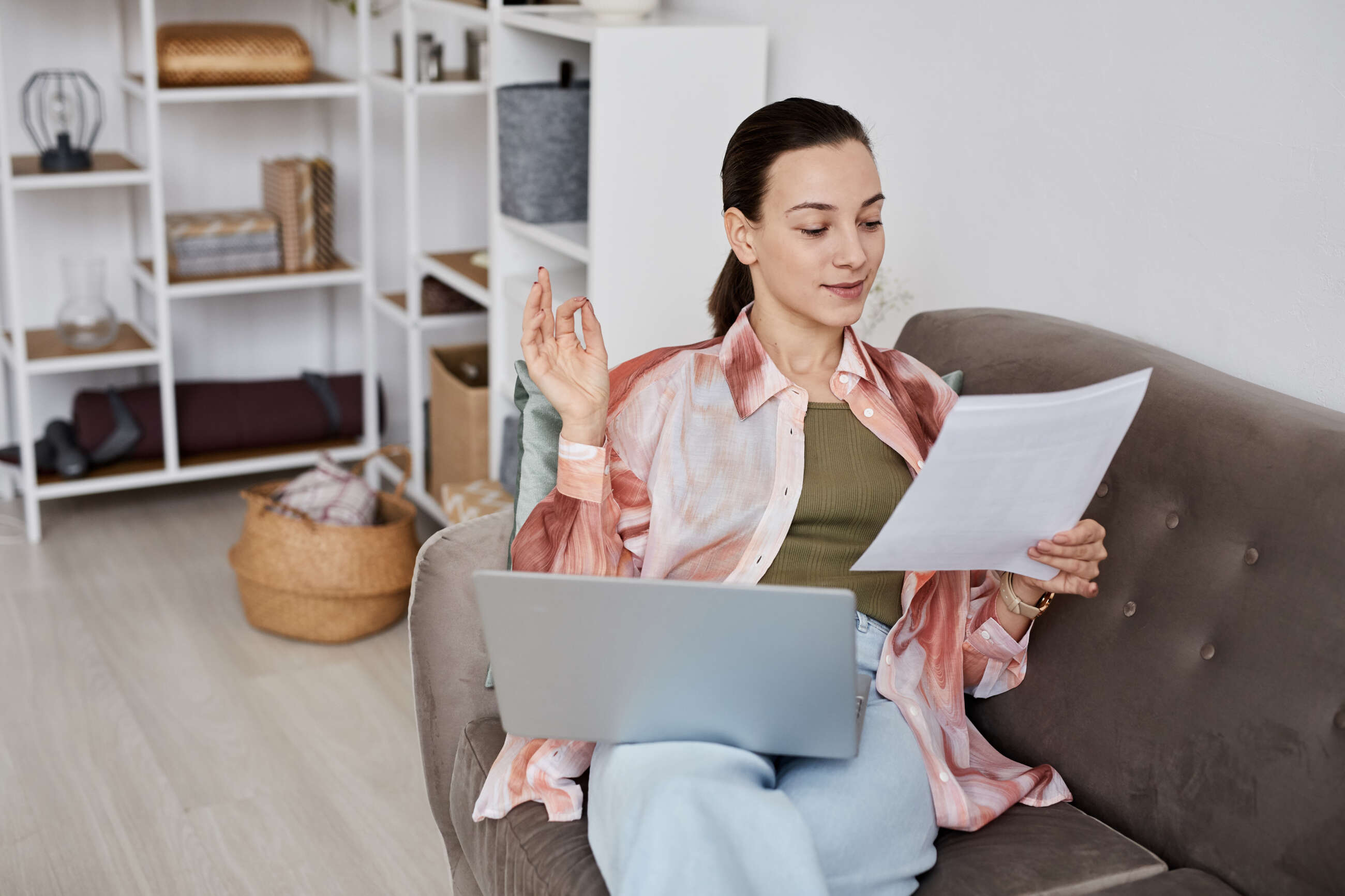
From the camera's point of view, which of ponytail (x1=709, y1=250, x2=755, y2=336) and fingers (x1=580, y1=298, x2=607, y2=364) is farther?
ponytail (x1=709, y1=250, x2=755, y2=336)

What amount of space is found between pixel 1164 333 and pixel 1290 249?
22 centimetres

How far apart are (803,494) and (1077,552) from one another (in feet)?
1.02

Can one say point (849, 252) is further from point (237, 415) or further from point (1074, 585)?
point (237, 415)

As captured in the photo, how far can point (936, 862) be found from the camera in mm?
1375

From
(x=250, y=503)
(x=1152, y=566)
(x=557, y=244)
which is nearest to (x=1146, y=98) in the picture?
(x=1152, y=566)

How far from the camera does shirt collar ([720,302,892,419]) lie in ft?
4.93

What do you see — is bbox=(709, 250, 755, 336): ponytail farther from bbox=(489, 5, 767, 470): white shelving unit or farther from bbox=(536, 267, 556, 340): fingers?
bbox=(489, 5, 767, 470): white shelving unit

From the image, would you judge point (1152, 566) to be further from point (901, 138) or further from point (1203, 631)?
point (901, 138)

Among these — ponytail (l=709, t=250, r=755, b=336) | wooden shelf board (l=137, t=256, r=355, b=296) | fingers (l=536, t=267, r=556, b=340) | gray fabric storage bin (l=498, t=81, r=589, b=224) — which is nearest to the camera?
fingers (l=536, t=267, r=556, b=340)

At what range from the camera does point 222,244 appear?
3.25 meters

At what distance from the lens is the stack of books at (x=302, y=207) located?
10.7 feet

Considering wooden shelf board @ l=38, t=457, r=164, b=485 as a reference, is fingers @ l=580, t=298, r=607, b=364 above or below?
above

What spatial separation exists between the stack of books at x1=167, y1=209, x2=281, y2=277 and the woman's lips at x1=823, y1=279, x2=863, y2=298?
7.22ft

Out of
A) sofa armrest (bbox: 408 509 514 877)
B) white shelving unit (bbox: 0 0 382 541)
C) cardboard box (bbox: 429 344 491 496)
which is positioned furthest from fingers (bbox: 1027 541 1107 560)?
white shelving unit (bbox: 0 0 382 541)
